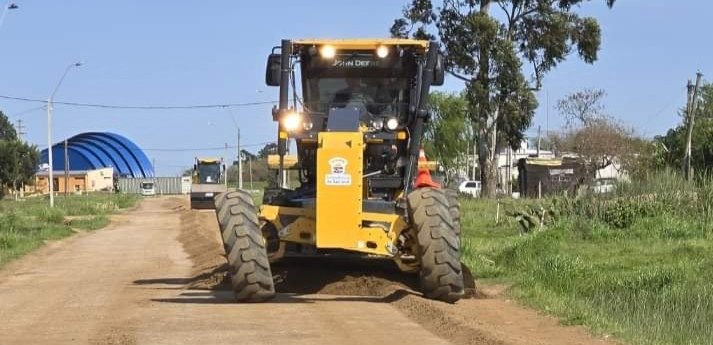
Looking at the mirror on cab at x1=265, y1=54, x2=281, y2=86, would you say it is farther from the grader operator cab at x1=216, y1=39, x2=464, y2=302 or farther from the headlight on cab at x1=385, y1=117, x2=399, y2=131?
the headlight on cab at x1=385, y1=117, x2=399, y2=131

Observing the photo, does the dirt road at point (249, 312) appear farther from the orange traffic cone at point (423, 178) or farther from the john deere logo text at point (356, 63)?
the john deere logo text at point (356, 63)

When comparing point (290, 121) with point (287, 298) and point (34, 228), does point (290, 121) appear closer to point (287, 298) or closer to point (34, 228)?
point (287, 298)

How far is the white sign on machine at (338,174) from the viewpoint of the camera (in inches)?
491

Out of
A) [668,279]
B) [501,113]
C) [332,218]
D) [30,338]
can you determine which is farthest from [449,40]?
[30,338]

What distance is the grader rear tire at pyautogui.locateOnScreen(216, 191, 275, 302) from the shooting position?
12.6 metres

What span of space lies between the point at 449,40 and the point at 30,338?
3645 centimetres

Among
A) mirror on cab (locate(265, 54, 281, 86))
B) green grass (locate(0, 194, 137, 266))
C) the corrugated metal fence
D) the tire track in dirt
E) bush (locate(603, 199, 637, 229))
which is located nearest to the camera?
the tire track in dirt

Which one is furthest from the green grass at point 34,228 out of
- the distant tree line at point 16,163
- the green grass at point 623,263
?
the distant tree line at point 16,163

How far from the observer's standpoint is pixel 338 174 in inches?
492

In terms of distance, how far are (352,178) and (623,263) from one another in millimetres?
8216

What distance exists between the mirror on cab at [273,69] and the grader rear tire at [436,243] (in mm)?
2710

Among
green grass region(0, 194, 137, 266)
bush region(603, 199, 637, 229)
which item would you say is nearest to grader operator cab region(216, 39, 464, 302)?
green grass region(0, 194, 137, 266)

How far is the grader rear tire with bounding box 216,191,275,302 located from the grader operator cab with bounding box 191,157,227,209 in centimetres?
4809

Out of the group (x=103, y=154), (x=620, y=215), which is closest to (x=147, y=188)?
(x=103, y=154)
